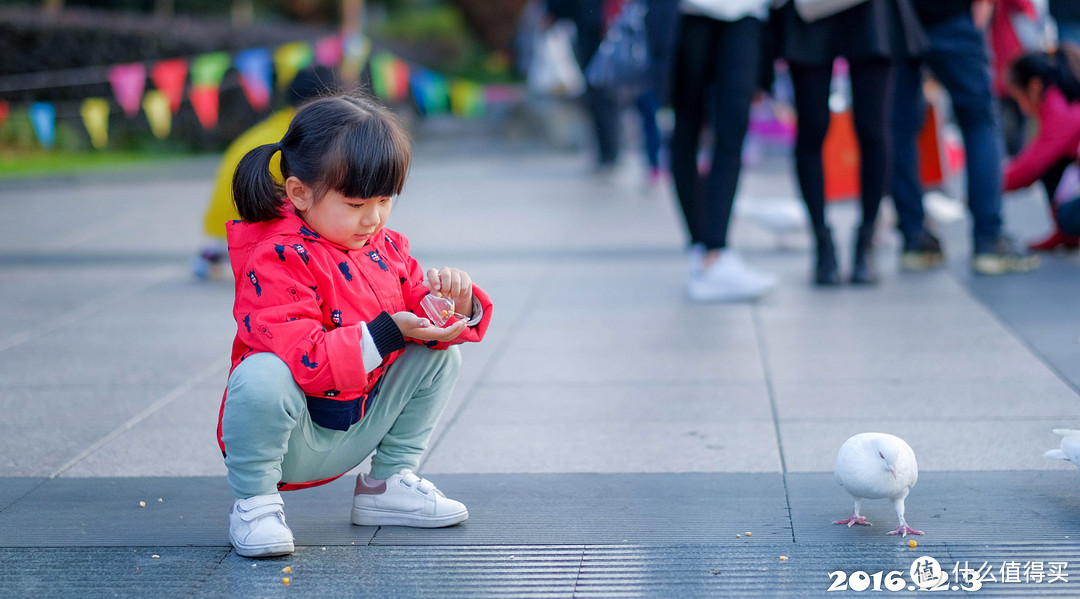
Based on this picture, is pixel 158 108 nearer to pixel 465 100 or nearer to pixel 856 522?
pixel 465 100

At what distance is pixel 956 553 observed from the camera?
2141 mm

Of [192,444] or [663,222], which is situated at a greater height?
[192,444]

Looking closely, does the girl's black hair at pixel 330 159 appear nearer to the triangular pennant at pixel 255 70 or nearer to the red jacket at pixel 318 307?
the red jacket at pixel 318 307

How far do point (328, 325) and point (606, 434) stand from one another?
1.05 metres

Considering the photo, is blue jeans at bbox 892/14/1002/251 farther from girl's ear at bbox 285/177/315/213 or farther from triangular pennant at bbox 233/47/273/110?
triangular pennant at bbox 233/47/273/110

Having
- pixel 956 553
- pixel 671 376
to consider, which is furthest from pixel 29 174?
pixel 956 553

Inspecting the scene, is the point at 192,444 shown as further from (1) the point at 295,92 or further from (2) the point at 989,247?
(2) the point at 989,247

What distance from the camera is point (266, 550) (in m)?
2.20

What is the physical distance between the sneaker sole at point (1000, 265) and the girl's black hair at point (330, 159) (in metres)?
3.51

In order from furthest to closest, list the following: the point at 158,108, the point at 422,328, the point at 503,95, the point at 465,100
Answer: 1. the point at 503,95
2. the point at 465,100
3. the point at 158,108
4. the point at 422,328

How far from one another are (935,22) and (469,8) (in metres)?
15.4

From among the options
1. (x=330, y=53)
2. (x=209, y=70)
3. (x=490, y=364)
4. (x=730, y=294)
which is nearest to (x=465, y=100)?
(x=330, y=53)

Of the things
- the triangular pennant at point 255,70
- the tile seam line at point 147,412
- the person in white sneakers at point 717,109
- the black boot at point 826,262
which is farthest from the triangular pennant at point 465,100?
the tile seam line at point 147,412

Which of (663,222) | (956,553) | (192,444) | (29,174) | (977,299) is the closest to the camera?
(956,553)
